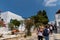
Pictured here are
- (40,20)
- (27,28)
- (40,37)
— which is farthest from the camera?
(40,20)

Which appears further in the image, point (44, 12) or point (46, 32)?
point (44, 12)

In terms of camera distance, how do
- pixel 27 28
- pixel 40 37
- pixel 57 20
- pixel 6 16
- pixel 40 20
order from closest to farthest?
pixel 40 37 < pixel 27 28 < pixel 40 20 < pixel 57 20 < pixel 6 16

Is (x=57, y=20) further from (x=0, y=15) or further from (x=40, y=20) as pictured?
(x=0, y=15)

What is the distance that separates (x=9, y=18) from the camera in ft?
284

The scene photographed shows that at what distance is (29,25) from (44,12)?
112 feet

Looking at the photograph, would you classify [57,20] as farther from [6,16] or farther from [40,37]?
[40,37]

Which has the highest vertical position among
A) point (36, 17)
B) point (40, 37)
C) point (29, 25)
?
point (36, 17)

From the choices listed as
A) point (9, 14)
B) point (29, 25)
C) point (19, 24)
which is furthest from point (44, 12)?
point (29, 25)

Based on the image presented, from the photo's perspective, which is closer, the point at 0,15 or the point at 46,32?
the point at 46,32

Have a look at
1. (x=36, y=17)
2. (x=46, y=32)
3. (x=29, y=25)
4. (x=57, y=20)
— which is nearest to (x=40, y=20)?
(x=36, y=17)

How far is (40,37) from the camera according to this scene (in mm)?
16641

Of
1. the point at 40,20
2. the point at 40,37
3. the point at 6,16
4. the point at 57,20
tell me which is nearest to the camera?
the point at 40,37

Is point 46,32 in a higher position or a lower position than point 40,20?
lower

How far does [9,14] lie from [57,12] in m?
20.0
